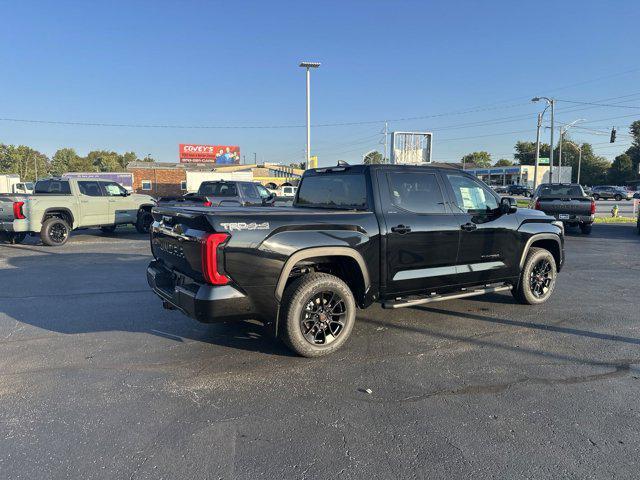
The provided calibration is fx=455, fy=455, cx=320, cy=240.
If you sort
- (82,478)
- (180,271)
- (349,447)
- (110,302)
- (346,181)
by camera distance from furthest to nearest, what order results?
(110,302)
(346,181)
(180,271)
(349,447)
(82,478)

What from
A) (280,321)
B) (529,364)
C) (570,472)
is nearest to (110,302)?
(280,321)

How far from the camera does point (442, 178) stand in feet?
17.7

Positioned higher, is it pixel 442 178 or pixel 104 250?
pixel 442 178

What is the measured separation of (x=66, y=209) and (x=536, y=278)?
38.3ft

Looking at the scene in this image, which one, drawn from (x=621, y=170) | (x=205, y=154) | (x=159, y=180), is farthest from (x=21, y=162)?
(x=621, y=170)

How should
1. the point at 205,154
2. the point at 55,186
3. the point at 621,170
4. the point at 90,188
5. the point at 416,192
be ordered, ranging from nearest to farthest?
1. the point at 416,192
2. the point at 55,186
3. the point at 90,188
4. the point at 205,154
5. the point at 621,170

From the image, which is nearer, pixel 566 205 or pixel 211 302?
pixel 211 302

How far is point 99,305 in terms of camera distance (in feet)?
20.2

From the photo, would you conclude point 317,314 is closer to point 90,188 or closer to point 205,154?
point 90,188

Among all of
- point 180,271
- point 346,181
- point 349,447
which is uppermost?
point 346,181

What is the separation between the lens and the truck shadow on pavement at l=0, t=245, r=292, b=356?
16.3 ft

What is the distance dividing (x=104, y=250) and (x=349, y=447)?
10.2m

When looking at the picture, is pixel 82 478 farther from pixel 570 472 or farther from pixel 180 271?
pixel 570 472

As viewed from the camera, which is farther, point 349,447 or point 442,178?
point 442,178
